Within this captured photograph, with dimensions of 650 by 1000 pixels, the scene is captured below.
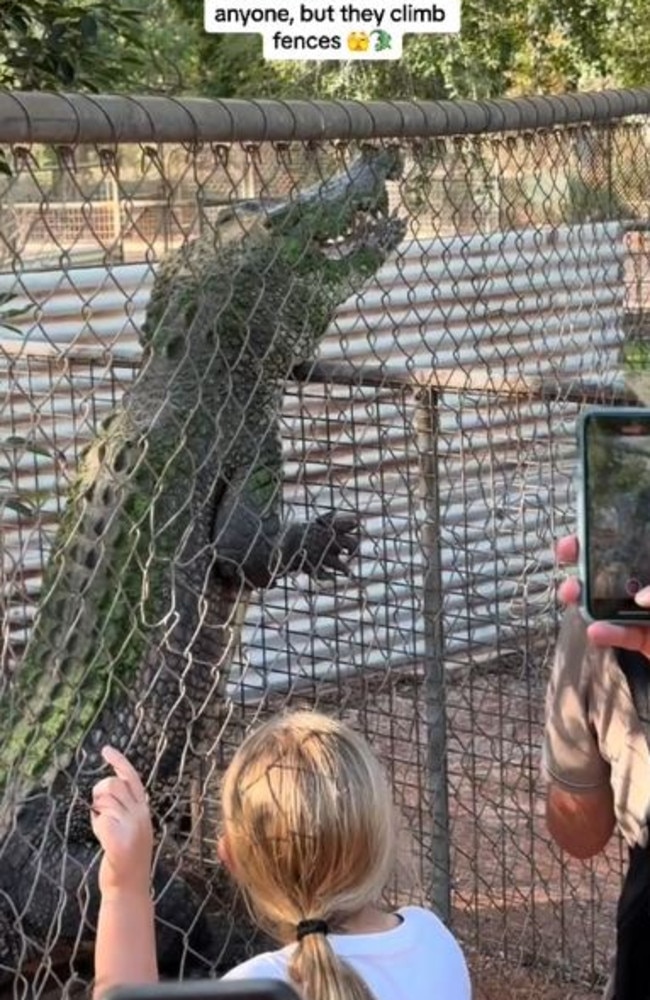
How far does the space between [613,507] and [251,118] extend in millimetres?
858

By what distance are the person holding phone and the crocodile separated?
119 centimetres

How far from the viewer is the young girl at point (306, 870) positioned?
1.54m

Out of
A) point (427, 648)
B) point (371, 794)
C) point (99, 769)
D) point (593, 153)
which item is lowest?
point (99, 769)

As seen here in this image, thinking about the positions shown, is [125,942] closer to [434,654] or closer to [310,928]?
[310,928]

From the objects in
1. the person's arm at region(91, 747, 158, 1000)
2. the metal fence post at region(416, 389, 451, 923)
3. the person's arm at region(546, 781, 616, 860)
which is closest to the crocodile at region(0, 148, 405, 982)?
the metal fence post at region(416, 389, 451, 923)

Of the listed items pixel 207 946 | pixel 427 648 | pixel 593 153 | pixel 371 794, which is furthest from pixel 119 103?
pixel 207 946

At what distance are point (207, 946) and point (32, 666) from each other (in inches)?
29.8

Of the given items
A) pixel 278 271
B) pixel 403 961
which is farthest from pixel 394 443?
pixel 403 961

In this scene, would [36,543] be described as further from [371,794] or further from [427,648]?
[371,794]

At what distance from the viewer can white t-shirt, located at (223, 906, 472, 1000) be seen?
1540mm

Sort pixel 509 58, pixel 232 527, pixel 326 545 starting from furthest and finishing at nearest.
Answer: pixel 509 58 < pixel 232 527 < pixel 326 545

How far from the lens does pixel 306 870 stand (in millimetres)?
1537

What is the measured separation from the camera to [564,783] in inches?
76.8

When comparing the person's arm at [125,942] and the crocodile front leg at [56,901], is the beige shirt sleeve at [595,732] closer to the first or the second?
the person's arm at [125,942]
